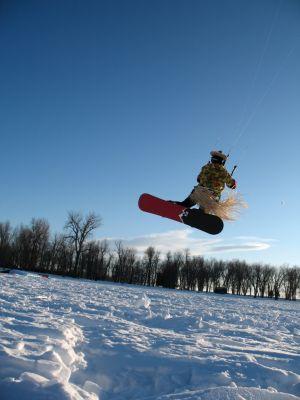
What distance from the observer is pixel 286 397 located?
463cm

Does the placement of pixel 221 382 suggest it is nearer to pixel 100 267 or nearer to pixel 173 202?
pixel 173 202

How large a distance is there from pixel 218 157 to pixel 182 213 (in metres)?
1.56

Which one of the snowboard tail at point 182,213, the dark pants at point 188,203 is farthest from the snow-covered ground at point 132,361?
the dark pants at point 188,203

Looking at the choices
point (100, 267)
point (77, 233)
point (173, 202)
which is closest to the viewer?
point (173, 202)

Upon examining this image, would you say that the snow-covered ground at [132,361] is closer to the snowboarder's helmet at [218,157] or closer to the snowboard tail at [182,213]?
the snowboard tail at [182,213]

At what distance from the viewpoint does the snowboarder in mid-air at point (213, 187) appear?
28.5 feet

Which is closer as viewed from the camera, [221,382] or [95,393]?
[95,393]

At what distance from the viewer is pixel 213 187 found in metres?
8.74

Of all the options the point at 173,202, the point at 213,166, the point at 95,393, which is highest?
the point at 213,166

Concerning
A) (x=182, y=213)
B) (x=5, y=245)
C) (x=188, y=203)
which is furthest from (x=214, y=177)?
(x=5, y=245)

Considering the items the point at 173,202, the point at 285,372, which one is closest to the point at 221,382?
the point at 285,372

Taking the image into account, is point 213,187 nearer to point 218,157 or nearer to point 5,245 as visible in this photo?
point 218,157

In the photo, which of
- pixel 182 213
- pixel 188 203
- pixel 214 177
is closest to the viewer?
pixel 214 177

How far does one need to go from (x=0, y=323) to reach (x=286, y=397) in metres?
4.82
